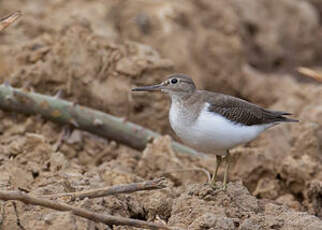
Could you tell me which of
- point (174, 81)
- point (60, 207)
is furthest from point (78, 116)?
point (60, 207)

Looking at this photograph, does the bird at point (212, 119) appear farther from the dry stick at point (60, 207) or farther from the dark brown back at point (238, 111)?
the dry stick at point (60, 207)

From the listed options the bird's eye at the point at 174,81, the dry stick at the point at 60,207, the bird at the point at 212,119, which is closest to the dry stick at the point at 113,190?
the dry stick at the point at 60,207

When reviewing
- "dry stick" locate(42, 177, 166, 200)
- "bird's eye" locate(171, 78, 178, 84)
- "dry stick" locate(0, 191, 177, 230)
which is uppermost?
"bird's eye" locate(171, 78, 178, 84)

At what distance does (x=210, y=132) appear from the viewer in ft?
19.1

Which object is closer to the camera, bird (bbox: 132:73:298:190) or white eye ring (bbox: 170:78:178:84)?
bird (bbox: 132:73:298:190)

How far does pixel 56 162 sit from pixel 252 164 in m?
2.42

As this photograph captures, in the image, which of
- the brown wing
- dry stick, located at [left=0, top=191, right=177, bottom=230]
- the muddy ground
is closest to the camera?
dry stick, located at [left=0, top=191, right=177, bottom=230]

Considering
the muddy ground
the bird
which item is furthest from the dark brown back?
the muddy ground

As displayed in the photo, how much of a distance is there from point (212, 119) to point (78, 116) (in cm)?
258

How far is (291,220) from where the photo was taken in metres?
5.07

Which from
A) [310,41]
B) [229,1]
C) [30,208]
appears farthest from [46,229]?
[310,41]

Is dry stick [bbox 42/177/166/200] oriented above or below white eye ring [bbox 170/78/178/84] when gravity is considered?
below

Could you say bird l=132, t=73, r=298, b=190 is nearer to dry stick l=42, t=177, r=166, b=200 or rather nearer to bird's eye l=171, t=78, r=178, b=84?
bird's eye l=171, t=78, r=178, b=84

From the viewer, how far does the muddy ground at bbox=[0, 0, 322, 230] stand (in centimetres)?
536
